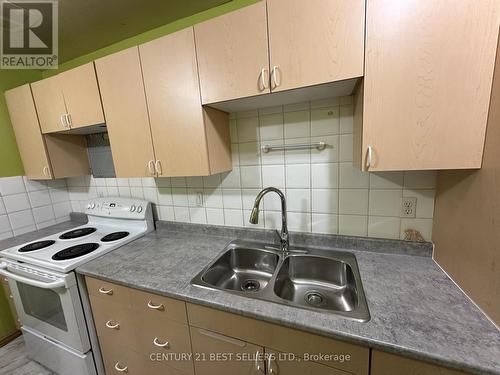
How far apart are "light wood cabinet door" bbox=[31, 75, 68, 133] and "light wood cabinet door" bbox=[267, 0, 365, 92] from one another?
1.50 m

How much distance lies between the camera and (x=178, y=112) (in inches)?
43.7

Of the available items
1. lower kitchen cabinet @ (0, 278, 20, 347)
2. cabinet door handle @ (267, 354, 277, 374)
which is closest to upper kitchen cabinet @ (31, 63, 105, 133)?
lower kitchen cabinet @ (0, 278, 20, 347)

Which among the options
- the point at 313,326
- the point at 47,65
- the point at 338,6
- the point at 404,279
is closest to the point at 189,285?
the point at 313,326

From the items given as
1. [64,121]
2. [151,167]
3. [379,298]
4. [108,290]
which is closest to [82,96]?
[64,121]

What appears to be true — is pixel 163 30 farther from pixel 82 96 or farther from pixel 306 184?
pixel 306 184

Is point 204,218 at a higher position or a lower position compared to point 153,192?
lower

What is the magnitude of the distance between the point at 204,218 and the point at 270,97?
38.9 inches

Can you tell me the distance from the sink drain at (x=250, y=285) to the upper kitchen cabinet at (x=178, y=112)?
2.33 ft

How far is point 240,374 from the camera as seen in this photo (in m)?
0.89

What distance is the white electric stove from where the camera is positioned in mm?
1193

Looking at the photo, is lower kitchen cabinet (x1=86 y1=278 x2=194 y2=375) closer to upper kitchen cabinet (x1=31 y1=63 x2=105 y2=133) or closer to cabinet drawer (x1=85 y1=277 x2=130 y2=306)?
cabinet drawer (x1=85 y1=277 x2=130 y2=306)

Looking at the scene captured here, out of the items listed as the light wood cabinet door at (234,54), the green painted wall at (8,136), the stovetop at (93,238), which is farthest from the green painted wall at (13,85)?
the light wood cabinet door at (234,54)

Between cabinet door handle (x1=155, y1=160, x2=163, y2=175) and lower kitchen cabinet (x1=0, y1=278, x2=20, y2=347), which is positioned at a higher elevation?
cabinet door handle (x1=155, y1=160, x2=163, y2=175)

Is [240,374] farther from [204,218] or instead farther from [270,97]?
[270,97]
